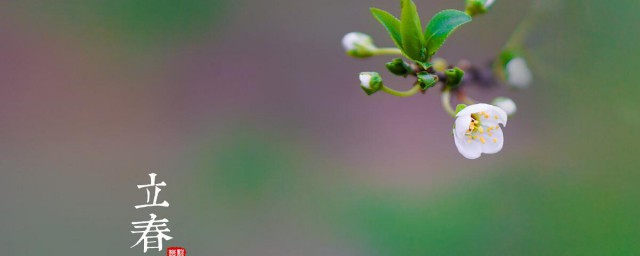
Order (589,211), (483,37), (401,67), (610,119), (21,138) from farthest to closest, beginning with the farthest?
(21,138) → (483,37) → (589,211) → (610,119) → (401,67)

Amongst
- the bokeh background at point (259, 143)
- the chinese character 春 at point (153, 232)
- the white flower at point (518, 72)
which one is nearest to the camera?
the white flower at point (518, 72)

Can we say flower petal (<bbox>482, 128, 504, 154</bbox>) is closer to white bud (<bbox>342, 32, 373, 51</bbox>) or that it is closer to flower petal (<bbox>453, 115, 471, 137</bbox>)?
flower petal (<bbox>453, 115, 471, 137</bbox>)

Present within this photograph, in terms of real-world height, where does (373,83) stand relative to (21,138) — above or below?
below

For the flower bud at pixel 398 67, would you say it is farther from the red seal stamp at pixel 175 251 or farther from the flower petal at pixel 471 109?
the red seal stamp at pixel 175 251

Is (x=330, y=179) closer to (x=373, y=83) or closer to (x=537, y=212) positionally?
(x=537, y=212)

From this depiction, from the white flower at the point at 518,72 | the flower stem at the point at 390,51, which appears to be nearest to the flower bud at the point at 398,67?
the flower stem at the point at 390,51

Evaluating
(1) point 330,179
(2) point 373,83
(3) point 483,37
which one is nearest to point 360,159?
(1) point 330,179
